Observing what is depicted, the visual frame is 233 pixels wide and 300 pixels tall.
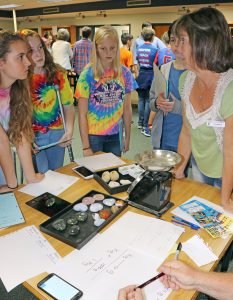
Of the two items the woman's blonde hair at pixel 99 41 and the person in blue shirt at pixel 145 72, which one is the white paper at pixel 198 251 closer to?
the woman's blonde hair at pixel 99 41

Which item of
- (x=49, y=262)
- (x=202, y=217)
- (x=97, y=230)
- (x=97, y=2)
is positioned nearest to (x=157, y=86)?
(x=202, y=217)

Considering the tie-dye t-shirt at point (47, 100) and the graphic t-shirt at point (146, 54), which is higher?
the graphic t-shirt at point (146, 54)

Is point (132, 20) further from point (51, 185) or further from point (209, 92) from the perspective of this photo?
point (51, 185)

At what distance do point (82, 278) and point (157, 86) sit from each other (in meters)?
1.48

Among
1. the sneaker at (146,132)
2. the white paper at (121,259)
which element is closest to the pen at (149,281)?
the white paper at (121,259)

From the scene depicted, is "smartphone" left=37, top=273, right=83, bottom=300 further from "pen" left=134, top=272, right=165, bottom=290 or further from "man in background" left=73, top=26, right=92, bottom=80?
"man in background" left=73, top=26, right=92, bottom=80

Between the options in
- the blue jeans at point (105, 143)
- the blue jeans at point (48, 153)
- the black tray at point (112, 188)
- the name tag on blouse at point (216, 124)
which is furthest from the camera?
the blue jeans at point (105, 143)

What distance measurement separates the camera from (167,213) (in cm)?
131

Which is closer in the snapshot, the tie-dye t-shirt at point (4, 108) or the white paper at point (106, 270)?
the white paper at point (106, 270)

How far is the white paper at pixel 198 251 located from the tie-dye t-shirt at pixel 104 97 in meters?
1.15

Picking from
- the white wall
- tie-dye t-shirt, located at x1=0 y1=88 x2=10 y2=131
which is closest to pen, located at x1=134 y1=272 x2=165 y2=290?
tie-dye t-shirt, located at x1=0 y1=88 x2=10 y2=131

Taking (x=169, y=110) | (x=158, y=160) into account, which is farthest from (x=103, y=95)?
(x=158, y=160)

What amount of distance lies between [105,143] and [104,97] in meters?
0.37

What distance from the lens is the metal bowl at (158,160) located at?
4.19ft
